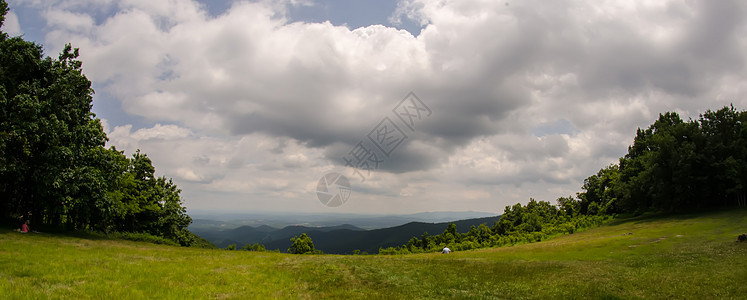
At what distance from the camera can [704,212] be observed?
181 feet

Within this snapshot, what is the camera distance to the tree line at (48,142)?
2694cm

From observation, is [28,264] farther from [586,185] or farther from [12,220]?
[586,185]

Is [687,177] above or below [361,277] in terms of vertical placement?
above

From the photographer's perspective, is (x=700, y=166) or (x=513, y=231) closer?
(x=700, y=166)

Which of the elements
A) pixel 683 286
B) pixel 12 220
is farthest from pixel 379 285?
pixel 12 220

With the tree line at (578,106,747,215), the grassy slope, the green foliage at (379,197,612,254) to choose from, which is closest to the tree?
the green foliage at (379,197,612,254)

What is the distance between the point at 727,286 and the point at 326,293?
20.1 m

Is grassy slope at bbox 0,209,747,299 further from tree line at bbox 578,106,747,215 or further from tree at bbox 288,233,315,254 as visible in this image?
tree line at bbox 578,106,747,215

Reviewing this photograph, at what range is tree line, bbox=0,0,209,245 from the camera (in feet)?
88.4

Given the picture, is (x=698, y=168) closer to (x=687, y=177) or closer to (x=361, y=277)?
(x=687, y=177)

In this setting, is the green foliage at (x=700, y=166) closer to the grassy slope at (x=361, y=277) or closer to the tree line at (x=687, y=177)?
the tree line at (x=687, y=177)

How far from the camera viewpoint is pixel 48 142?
92.0 feet

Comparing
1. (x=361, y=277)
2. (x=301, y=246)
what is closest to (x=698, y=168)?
(x=361, y=277)

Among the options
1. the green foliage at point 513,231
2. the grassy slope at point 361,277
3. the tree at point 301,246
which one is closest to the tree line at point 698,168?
the green foliage at point 513,231
